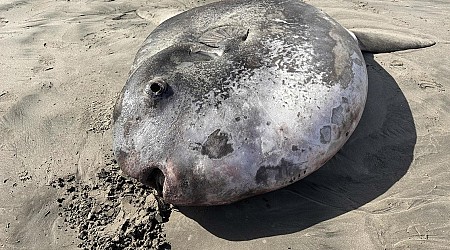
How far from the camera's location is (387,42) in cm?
406

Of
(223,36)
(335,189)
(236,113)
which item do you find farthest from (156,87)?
(335,189)

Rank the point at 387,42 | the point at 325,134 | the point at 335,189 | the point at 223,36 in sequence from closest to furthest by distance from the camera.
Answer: the point at 325,134 < the point at 335,189 < the point at 223,36 < the point at 387,42

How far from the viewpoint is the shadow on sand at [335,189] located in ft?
8.51

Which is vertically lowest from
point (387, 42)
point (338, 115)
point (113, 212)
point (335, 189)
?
point (113, 212)

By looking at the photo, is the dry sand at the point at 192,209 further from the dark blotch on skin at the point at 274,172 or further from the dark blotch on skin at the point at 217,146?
the dark blotch on skin at the point at 217,146

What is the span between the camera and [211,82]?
8.43ft

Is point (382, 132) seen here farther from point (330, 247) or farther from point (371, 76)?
point (330, 247)

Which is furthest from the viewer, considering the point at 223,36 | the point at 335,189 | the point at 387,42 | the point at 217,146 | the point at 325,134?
the point at 387,42

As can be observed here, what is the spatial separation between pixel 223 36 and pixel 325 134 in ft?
3.07

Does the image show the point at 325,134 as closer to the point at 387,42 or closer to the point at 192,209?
the point at 192,209

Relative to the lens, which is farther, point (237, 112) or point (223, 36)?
point (223, 36)

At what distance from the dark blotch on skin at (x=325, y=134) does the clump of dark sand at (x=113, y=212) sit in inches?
38.1

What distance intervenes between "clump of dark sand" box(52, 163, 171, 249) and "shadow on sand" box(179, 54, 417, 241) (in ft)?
0.69

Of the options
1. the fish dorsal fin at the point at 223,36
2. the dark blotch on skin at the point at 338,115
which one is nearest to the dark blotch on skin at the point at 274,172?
the dark blotch on skin at the point at 338,115
